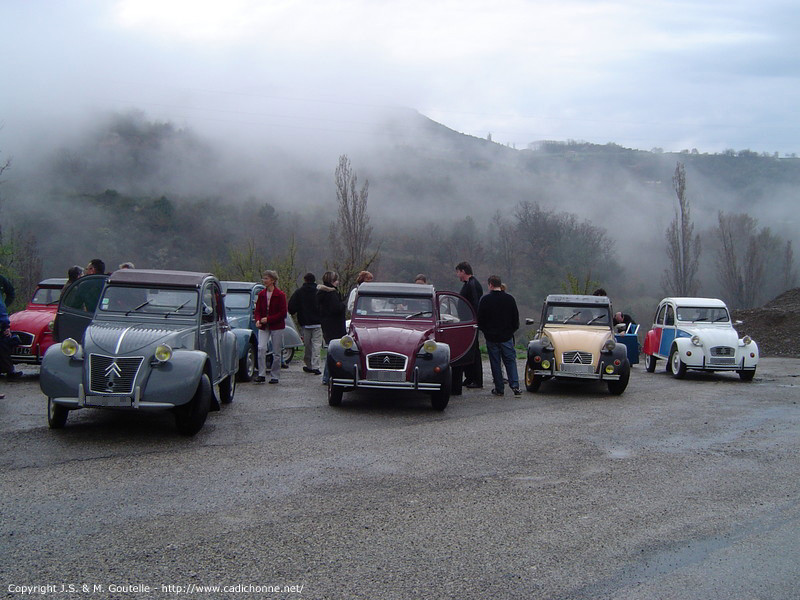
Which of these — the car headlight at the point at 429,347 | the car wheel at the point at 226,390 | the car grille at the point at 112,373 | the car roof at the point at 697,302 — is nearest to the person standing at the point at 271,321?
the car wheel at the point at 226,390

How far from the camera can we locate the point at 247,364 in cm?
1430

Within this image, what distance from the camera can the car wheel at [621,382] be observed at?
13.5 metres

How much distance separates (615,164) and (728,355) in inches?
4385

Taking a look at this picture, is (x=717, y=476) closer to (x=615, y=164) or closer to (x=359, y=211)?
(x=359, y=211)

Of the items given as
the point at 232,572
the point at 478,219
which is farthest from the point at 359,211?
the point at 478,219

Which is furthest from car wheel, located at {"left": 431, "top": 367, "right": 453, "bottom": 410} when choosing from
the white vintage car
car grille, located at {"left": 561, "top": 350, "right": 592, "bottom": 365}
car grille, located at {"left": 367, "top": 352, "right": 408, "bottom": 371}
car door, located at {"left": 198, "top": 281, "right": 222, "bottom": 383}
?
the white vintage car

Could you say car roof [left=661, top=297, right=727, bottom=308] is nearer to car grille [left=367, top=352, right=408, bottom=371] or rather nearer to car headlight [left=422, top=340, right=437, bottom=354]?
car headlight [left=422, top=340, right=437, bottom=354]

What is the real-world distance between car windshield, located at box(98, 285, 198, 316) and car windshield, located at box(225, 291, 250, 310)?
21.5 feet

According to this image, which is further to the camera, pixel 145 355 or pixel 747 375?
pixel 747 375

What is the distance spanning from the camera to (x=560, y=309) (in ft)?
50.2

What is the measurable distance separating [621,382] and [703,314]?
587 cm

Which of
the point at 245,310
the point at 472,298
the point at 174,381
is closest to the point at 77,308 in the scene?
the point at 174,381

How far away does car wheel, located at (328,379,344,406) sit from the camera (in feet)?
36.6

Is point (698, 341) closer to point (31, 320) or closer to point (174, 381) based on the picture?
point (174, 381)
